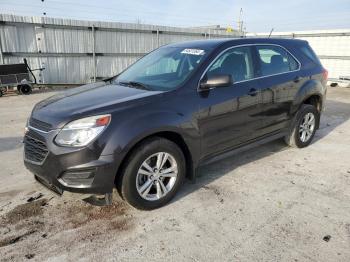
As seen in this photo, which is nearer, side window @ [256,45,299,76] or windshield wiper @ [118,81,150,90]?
windshield wiper @ [118,81,150,90]

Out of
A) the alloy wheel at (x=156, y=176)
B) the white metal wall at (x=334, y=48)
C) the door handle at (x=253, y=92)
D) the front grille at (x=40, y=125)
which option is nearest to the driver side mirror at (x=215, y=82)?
the door handle at (x=253, y=92)

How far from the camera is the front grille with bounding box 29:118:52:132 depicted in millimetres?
3211

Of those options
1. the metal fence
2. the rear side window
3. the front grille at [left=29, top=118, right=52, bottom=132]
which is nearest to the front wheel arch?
the front grille at [left=29, top=118, right=52, bottom=132]

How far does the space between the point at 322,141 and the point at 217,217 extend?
3.63 meters

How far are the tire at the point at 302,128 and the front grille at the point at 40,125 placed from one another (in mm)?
3756

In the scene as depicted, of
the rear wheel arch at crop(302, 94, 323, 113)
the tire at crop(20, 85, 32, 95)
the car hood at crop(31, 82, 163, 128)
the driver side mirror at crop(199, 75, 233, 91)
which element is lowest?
the tire at crop(20, 85, 32, 95)

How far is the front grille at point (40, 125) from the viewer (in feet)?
10.5

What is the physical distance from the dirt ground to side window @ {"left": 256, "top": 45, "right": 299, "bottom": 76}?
140 centimetres

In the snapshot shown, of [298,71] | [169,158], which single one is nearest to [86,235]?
[169,158]

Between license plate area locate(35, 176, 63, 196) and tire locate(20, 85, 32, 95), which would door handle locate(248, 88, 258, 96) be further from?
tire locate(20, 85, 32, 95)

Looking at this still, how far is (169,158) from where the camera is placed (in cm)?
361

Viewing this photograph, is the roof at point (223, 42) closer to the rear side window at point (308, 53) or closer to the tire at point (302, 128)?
the rear side window at point (308, 53)

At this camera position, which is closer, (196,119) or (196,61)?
(196,119)

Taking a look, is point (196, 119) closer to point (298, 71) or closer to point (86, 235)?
point (86, 235)
